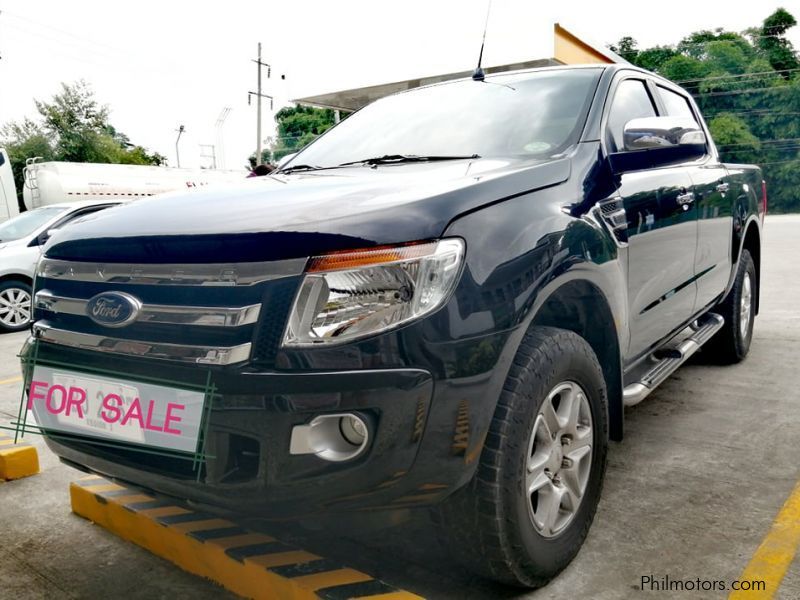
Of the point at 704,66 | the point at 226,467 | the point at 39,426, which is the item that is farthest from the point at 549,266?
the point at 704,66

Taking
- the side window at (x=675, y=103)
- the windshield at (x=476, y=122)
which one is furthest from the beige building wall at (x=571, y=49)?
the windshield at (x=476, y=122)

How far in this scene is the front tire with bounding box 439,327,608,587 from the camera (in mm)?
1857

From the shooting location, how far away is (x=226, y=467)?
1.74 m

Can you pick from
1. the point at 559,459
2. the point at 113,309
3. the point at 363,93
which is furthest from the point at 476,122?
the point at 363,93

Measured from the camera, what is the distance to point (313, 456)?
1676 millimetres

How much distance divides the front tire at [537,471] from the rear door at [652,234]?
619mm

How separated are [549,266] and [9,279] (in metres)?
7.67

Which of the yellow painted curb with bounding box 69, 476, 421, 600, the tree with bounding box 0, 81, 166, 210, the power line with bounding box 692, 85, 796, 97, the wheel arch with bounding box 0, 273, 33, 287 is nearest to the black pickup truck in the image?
the yellow painted curb with bounding box 69, 476, 421, 600

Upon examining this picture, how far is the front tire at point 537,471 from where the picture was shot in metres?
1.86

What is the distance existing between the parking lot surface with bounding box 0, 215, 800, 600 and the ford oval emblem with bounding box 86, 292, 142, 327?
73 centimetres

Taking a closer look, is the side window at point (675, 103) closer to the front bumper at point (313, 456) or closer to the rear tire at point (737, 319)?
the rear tire at point (737, 319)

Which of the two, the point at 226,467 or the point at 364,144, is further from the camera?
the point at 364,144

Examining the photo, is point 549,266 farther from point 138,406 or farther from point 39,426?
point 39,426

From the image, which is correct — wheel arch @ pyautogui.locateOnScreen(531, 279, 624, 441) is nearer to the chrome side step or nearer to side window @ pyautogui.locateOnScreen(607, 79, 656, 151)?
the chrome side step
